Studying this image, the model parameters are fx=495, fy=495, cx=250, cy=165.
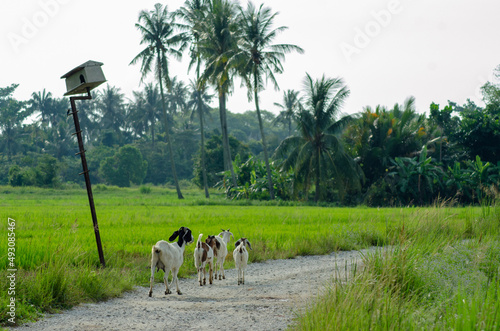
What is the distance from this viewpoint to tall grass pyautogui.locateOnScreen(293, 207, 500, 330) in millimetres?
4148

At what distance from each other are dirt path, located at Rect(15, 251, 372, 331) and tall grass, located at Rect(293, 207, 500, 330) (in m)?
0.31

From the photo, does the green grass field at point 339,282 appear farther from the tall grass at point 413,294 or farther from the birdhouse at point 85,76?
the birdhouse at point 85,76

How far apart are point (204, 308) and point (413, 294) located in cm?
251

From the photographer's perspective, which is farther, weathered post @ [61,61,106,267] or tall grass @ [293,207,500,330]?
weathered post @ [61,61,106,267]

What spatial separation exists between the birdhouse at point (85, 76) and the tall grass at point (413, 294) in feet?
15.3

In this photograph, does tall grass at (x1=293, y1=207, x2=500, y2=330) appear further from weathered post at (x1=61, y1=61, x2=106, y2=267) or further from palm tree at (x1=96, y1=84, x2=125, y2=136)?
palm tree at (x1=96, y1=84, x2=125, y2=136)

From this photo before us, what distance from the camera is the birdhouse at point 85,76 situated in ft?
24.6

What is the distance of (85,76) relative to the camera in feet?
24.6

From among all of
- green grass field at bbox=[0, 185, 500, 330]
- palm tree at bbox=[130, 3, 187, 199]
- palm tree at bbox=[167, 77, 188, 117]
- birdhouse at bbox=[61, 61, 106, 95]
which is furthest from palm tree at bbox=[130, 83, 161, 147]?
birdhouse at bbox=[61, 61, 106, 95]

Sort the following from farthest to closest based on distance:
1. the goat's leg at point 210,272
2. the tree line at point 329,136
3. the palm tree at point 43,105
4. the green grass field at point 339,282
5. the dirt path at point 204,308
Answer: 1. the palm tree at point 43,105
2. the tree line at point 329,136
3. the goat's leg at point 210,272
4. the dirt path at point 204,308
5. the green grass field at point 339,282

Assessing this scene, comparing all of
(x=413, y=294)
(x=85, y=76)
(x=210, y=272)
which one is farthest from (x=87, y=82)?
(x=413, y=294)

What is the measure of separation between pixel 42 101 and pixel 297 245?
62.5 metres

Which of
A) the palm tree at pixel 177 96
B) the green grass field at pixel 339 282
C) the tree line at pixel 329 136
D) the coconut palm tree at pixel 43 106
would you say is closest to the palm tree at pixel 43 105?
the coconut palm tree at pixel 43 106

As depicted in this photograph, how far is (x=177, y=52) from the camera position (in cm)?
3781
